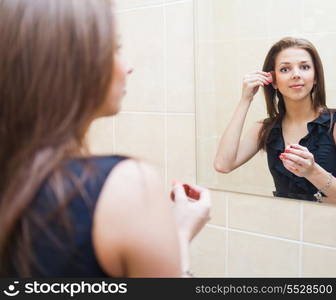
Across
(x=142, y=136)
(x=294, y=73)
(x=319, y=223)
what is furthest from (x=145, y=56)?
(x=319, y=223)

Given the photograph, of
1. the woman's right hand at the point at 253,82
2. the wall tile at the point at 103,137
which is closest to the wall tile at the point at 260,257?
the woman's right hand at the point at 253,82

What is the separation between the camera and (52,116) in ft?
1.57

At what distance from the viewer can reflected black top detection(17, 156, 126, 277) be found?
17.9 inches

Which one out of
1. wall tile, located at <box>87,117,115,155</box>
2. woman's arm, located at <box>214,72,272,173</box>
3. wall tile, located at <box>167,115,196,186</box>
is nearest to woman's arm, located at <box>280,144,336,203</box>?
woman's arm, located at <box>214,72,272,173</box>

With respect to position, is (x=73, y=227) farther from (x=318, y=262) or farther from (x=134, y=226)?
(x=318, y=262)

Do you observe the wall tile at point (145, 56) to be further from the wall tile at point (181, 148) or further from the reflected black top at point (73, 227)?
the reflected black top at point (73, 227)

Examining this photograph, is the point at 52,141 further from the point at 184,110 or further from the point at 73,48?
the point at 184,110

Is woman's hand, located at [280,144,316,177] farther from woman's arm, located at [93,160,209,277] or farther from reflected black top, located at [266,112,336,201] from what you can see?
woman's arm, located at [93,160,209,277]

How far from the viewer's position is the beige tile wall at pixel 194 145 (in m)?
1.08

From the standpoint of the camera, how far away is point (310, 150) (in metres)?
1.03

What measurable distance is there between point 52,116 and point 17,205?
0.35 feet

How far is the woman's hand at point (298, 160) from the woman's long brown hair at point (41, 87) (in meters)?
0.68

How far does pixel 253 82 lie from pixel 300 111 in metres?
0.15

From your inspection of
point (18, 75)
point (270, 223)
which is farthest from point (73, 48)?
point (270, 223)
